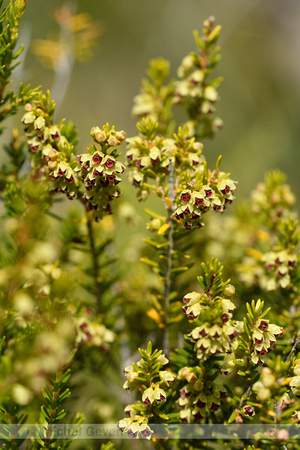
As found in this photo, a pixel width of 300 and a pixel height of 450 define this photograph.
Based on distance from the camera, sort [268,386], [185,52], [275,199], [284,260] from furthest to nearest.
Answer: [185,52] < [275,199] < [284,260] < [268,386]

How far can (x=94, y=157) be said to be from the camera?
2.55ft

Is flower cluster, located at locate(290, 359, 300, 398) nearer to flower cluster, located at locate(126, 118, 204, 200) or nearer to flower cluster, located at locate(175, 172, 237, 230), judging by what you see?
flower cluster, located at locate(175, 172, 237, 230)

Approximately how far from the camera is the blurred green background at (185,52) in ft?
11.0

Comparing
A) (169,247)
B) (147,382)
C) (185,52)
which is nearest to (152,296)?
(169,247)

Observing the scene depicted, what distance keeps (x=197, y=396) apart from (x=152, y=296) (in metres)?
0.29

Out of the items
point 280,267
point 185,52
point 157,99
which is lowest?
point 280,267

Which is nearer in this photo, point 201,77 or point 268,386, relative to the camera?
point 268,386

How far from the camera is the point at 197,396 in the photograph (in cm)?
80

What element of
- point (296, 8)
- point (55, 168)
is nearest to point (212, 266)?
point (55, 168)

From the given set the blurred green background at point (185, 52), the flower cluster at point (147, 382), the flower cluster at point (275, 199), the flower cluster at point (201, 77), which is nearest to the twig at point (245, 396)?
the flower cluster at point (147, 382)

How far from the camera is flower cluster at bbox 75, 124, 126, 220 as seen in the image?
0.78 meters

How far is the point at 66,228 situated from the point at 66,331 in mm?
449

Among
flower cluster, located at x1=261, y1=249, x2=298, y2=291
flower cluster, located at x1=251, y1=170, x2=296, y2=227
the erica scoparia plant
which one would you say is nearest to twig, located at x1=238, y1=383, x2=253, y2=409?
the erica scoparia plant

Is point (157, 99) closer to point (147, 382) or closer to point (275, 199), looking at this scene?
point (275, 199)
